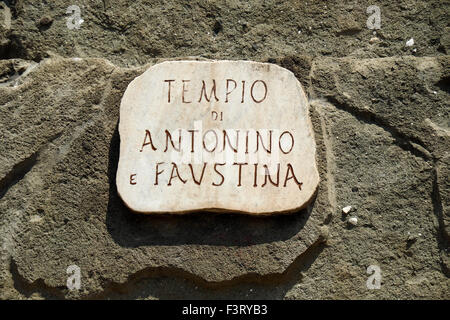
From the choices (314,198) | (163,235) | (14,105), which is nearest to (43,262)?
(163,235)

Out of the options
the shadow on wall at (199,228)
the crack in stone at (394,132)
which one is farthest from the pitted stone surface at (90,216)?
the crack in stone at (394,132)

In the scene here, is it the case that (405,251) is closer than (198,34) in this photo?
Yes

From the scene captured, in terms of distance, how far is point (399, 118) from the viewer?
174cm

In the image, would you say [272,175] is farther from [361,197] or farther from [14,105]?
[14,105]

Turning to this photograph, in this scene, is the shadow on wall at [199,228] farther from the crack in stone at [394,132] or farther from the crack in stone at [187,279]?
the crack in stone at [394,132]

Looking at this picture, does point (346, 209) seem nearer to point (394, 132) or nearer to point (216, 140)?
point (394, 132)

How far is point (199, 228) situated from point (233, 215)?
0.09 m

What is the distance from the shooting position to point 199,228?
1.68m

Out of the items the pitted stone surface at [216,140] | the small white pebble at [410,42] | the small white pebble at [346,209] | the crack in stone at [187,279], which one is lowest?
the crack in stone at [187,279]

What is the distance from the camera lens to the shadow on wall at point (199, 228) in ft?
5.48

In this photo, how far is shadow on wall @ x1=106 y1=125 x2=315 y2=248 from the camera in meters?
1.67

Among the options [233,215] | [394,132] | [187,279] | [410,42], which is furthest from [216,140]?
[410,42]

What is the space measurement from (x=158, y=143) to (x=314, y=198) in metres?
0.41

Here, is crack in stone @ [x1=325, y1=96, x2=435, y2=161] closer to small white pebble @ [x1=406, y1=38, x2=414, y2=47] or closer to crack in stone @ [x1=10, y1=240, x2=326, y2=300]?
small white pebble @ [x1=406, y1=38, x2=414, y2=47]
